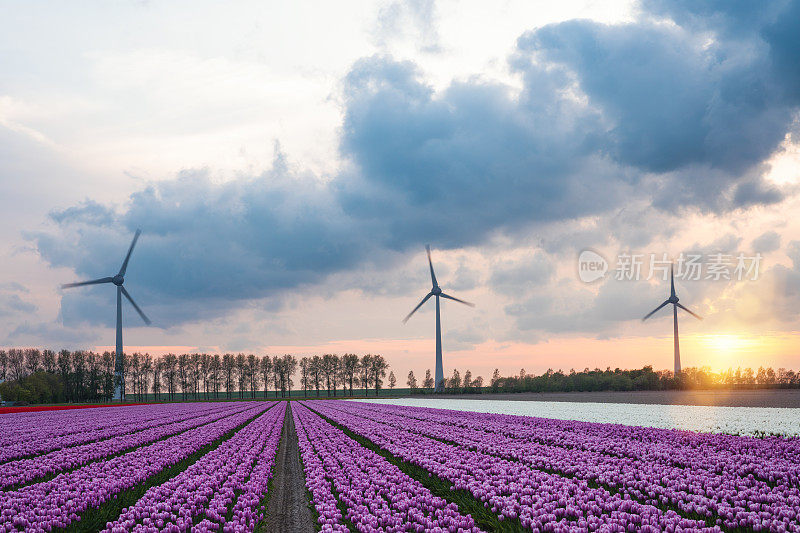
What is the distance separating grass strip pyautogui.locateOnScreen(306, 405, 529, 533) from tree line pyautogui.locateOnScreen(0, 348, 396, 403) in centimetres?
16566

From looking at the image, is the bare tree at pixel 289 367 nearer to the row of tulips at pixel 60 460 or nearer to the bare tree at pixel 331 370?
the bare tree at pixel 331 370

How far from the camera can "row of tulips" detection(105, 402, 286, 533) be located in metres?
11.6

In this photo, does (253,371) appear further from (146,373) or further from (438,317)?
(438,317)

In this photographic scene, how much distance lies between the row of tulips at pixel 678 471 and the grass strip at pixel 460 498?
3446mm

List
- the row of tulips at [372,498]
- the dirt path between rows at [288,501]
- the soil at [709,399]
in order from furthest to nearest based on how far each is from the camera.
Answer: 1. the soil at [709,399]
2. the dirt path between rows at [288,501]
3. the row of tulips at [372,498]

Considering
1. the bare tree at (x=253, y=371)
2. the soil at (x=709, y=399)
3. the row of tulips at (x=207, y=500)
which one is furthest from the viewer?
the bare tree at (x=253, y=371)

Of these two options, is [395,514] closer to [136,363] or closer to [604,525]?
[604,525]

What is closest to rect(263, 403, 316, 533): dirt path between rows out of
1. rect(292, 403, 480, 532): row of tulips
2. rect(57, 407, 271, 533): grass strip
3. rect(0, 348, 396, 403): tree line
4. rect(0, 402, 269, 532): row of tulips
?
rect(292, 403, 480, 532): row of tulips

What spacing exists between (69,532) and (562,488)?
1121 cm

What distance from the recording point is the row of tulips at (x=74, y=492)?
1226 centimetres

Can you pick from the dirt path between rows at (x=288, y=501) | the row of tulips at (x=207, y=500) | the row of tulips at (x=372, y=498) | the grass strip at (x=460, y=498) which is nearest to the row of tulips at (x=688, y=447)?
the grass strip at (x=460, y=498)

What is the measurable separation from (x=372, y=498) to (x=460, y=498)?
7.15 ft

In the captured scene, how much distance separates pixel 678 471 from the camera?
15.4 meters

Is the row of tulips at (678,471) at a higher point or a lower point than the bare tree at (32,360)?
higher
